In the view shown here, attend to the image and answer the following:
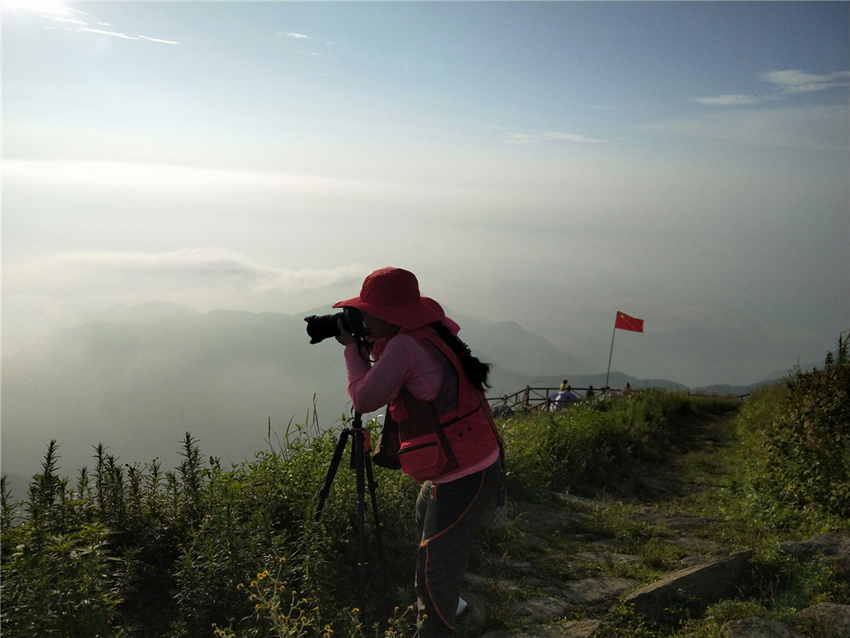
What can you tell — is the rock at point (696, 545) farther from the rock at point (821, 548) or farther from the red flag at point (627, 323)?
the red flag at point (627, 323)

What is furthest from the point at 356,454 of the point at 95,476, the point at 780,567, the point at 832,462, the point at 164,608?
the point at 832,462

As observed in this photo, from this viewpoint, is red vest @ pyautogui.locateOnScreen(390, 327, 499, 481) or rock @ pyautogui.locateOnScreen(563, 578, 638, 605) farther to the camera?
rock @ pyautogui.locateOnScreen(563, 578, 638, 605)

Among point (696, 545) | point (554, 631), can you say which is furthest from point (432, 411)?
point (696, 545)

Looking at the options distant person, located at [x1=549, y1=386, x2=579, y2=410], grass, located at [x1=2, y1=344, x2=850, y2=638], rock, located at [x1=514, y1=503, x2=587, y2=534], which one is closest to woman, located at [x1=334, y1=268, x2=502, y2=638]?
grass, located at [x1=2, y1=344, x2=850, y2=638]

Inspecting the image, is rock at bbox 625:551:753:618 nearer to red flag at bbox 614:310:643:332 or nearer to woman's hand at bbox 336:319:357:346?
woman's hand at bbox 336:319:357:346

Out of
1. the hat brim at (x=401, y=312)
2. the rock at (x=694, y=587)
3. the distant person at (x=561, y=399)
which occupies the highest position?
the hat brim at (x=401, y=312)

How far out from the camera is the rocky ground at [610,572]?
4.32m

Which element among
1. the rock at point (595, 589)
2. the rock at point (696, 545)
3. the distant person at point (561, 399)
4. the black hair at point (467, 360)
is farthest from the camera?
the distant person at point (561, 399)

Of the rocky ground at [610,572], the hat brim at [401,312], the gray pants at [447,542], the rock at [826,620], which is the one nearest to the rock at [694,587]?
the rocky ground at [610,572]

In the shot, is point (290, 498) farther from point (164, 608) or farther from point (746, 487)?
point (746, 487)

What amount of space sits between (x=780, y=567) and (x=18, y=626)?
4.62 meters

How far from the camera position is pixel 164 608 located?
4.21 metres

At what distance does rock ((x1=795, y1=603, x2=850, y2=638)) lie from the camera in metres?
4.04

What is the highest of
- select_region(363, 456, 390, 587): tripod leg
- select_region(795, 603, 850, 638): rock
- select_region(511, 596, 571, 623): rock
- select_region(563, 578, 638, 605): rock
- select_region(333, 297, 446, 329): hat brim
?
select_region(333, 297, 446, 329): hat brim
